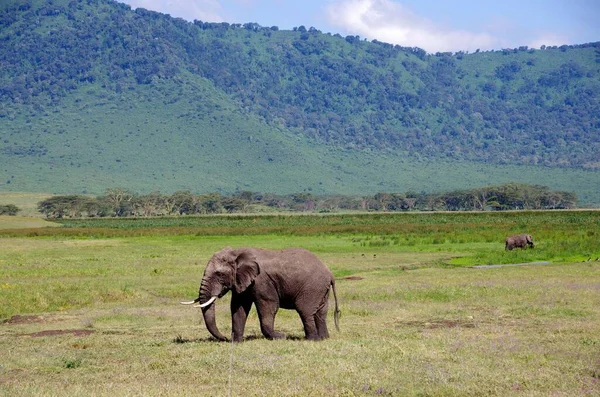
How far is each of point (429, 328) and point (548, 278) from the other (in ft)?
41.0

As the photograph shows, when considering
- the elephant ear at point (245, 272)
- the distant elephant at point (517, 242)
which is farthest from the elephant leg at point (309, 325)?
the distant elephant at point (517, 242)

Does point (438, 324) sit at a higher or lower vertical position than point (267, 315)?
lower

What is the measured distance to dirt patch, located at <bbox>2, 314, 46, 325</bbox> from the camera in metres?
26.5

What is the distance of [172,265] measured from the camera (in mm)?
47000

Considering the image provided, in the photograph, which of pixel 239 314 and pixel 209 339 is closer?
pixel 239 314

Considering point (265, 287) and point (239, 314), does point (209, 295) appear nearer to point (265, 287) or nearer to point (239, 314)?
point (239, 314)

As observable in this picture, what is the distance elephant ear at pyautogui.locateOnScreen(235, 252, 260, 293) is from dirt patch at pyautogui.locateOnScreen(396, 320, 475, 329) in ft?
16.1

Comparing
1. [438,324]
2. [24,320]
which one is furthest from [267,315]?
[24,320]

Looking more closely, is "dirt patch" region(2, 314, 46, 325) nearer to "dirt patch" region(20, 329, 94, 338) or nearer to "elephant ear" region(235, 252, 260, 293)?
"dirt patch" region(20, 329, 94, 338)

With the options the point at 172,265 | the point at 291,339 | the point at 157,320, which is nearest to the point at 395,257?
the point at 172,265

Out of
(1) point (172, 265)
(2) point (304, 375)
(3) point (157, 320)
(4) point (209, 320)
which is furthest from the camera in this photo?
(1) point (172, 265)

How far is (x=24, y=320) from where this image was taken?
26.9 m

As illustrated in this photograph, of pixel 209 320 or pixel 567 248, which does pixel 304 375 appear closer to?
pixel 209 320

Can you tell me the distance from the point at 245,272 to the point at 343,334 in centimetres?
312
